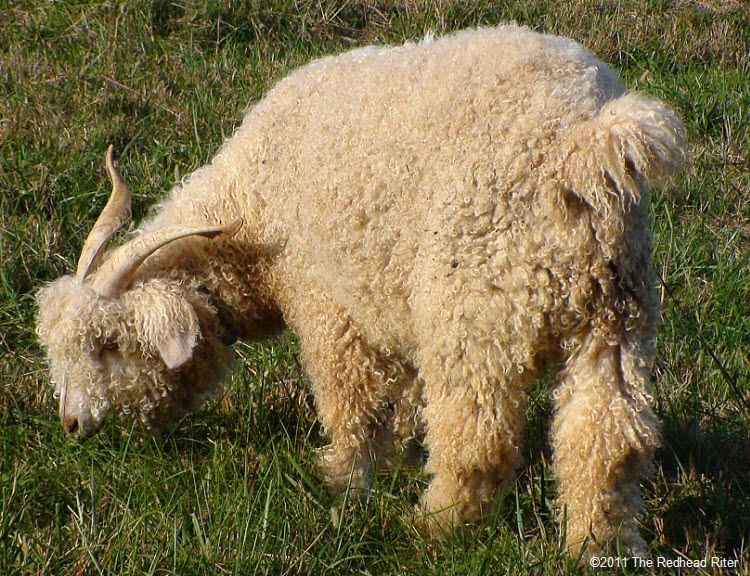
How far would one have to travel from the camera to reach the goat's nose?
167 inches

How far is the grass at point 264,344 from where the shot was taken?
3.67 m

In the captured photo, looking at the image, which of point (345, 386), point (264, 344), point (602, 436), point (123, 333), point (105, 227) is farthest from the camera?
point (264, 344)

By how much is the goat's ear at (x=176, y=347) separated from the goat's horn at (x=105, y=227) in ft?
1.62

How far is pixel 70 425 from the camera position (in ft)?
13.9

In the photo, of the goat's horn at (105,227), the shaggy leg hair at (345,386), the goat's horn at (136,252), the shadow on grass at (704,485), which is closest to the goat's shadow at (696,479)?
the shadow on grass at (704,485)

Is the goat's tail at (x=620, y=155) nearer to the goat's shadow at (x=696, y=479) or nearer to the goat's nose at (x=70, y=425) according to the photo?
the goat's shadow at (x=696, y=479)

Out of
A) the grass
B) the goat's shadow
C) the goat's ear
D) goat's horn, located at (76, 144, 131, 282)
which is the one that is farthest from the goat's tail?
goat's horn, located at (76, 144, 131, 282)

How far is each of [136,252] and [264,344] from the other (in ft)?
4.38

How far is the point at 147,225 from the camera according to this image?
4.60 metres

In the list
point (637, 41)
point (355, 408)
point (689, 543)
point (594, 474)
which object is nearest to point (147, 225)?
point (355, 408)

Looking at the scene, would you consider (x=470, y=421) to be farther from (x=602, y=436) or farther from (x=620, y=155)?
(x=620, y=155)

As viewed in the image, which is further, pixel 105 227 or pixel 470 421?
pixel 105 227

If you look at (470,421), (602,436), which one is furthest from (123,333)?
(602,436)

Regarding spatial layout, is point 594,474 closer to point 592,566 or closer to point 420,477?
point 592,566
